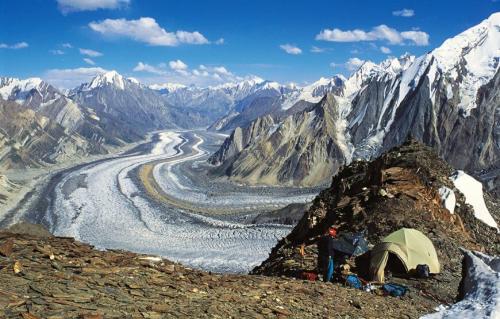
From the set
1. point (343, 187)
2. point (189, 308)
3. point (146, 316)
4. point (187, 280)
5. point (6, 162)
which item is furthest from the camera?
point (6, 162)

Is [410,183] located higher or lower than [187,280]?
higher

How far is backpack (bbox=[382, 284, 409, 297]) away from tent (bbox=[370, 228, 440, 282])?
1.16 meters

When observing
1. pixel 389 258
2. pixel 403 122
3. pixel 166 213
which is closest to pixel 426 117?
pixel 403 122

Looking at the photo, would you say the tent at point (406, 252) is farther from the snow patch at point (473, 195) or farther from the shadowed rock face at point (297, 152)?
the shadowed rock face at point (297, 152)

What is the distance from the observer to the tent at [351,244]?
19.6 m

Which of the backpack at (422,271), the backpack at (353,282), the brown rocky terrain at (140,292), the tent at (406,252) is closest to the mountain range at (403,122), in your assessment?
the tent at (406,252)

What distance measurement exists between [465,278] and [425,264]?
55.4 inches

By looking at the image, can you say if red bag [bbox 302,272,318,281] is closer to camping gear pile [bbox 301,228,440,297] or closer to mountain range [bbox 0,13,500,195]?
camping gear pile [bbox 301,228,440,297]

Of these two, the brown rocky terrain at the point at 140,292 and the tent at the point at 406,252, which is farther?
the tent at the point at 406,252

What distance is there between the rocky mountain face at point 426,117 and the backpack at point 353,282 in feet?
322

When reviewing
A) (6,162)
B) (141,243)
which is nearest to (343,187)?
(141,243)

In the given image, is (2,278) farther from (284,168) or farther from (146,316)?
(284,168)

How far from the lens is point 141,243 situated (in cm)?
7000

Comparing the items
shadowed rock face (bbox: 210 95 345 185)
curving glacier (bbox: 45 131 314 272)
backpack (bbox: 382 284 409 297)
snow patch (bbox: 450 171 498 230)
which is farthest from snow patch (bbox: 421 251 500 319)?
shadowed rock face (bbox: 210 95 345 185)
